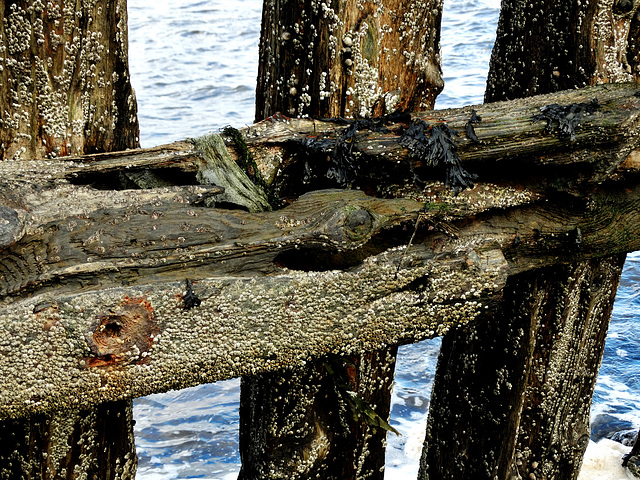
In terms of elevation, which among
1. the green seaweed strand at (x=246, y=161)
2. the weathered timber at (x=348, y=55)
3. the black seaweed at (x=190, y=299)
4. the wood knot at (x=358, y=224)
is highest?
the weathered timber at (x=348, y=55)

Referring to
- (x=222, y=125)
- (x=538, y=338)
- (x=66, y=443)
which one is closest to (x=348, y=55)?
(x=538, y=338)

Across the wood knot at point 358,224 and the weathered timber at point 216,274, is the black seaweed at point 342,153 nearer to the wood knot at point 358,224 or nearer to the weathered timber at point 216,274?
the weathered timber at point 216,274

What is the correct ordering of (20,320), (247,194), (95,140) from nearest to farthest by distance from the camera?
(20,320) → (247,194) → (95,140)

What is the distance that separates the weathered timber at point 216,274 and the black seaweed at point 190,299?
2 cm

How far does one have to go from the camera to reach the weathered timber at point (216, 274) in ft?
6.68

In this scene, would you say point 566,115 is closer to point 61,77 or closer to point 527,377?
point 527,377

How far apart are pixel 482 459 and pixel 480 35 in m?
8.75

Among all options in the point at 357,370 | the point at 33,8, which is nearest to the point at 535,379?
the point at 357,370

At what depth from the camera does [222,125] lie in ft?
27.7

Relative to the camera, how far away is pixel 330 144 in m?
2.53

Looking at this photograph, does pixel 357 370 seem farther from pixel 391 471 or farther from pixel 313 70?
pixel 391 471

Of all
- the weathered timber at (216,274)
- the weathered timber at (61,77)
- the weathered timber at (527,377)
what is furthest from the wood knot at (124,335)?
the weathered timber at (527,377)

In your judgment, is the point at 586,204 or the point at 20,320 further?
the point at 586,204

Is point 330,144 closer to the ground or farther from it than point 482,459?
farther from it
